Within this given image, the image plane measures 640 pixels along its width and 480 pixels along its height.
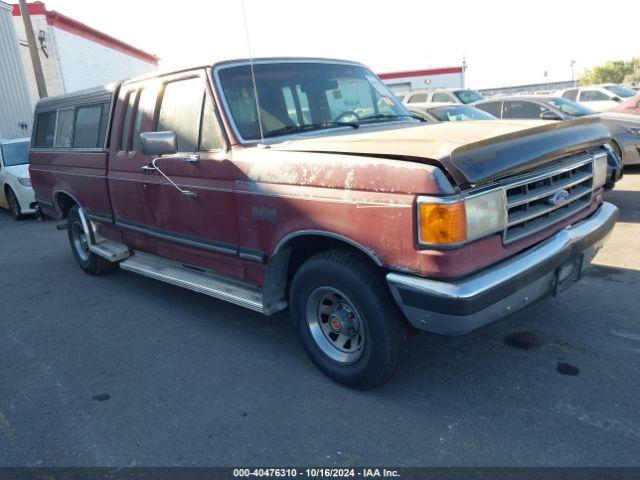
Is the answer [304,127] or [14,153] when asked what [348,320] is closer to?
[304,127]

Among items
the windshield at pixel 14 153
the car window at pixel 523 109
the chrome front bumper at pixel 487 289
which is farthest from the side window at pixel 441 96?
the chrome front bumper at pixel 487 289

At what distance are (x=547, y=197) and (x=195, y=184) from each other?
7.84 ft

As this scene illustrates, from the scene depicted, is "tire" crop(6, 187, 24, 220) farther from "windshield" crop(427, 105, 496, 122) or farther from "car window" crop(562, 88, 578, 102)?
"car window" crop(562, 88, 578, 102)

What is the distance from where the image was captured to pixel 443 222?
2457 millimetres

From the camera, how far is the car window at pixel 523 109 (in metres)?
10.4

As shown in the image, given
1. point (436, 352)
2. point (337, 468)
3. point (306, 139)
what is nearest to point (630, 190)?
point (436, 352)

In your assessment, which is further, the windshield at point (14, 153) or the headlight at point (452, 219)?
the windshield at point (14, 153)

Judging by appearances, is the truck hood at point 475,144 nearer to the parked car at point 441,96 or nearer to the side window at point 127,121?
the side window at point 127,121

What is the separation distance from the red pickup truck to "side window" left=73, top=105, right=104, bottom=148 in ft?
0.89

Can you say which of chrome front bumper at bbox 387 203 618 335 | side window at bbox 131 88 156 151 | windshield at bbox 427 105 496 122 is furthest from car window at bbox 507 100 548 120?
side window at bbox 131 88 156 151

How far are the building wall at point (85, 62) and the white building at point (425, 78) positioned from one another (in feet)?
45.4

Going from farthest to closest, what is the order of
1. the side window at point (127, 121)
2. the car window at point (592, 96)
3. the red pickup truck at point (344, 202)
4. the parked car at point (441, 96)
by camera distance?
the car window at point (592, 96), the parked car at point (441, 96), the side window at point (127, 121), the red pickup truck at point (344, 202)

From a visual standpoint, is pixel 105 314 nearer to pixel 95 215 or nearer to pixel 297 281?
pixel 95 215

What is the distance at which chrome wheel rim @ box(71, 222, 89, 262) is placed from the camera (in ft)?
19.7
